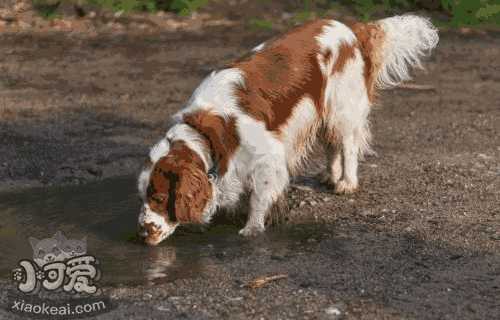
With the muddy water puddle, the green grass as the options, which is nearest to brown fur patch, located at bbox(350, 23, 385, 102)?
the muddy water puddle

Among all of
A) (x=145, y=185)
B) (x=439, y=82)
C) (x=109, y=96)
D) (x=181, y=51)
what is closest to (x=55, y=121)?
(x=109, y=96)

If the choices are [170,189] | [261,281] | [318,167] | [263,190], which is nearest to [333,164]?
[318,167]

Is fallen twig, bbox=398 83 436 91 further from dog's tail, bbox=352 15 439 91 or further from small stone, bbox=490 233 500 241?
small stone, bbox=490 233 500 241

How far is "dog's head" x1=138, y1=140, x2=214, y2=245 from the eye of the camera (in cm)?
554

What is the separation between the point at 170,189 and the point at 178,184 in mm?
57

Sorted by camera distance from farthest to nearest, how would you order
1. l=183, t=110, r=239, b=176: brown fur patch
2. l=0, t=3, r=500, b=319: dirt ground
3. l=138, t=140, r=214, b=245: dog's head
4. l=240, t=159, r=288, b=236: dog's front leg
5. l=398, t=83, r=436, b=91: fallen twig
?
l=398, t=83, r=436, b=91: fallen twig
l=240, t=159, r=288, b=236: dog's front leg
l=183, t=110, r=239, b=176: brown fur patch
l=138, t=140, r=214, b=245: dog's head
l=0, t=3, r=500, b=319: dirt ground

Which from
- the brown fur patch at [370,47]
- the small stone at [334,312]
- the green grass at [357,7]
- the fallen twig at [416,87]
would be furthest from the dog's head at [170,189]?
the green grass at [357,7]

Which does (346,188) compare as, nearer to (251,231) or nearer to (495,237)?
(251,231)

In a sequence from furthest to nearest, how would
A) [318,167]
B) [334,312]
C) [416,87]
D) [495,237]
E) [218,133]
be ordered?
1. [416,87]
2. [318,167]
3. [495,237]
4. [218,133]
5. [334,312]

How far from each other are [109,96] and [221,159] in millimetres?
3812

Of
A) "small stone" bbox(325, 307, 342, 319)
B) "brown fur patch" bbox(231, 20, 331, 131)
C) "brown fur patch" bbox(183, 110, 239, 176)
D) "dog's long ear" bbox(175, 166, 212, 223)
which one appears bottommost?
"small stone" bbox(325, 307, 342, 319)

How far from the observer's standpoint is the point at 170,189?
18.2 feet

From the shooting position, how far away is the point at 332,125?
6.67 metres

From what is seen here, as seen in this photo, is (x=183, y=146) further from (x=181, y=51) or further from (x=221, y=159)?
(x=181, y=51)
